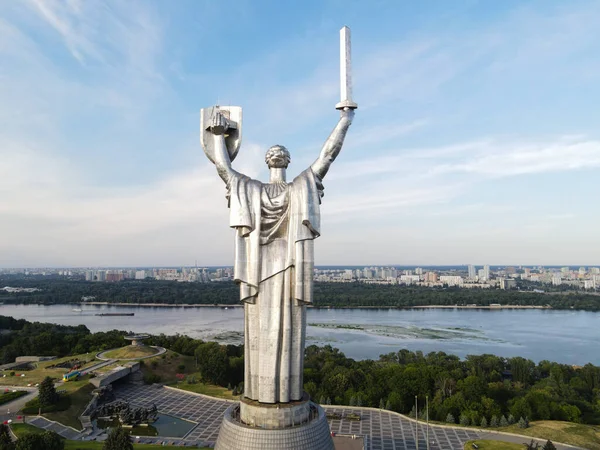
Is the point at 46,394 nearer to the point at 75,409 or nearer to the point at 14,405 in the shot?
the point at 75,409

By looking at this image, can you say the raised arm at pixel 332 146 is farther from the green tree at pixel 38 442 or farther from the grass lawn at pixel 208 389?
the grass lawn at pixel 208 389

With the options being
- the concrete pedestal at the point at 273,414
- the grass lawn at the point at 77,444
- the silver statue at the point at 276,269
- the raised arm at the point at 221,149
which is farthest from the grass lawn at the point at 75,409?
the raised arm at the point at 221,149

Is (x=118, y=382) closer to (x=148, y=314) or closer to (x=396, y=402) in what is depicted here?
(x=396, y=402)

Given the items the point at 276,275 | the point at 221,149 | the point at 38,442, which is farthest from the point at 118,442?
the point at 221,149

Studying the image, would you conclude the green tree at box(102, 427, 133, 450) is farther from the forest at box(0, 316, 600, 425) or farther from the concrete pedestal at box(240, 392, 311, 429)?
the forest at box(0, 316, 600, 425)

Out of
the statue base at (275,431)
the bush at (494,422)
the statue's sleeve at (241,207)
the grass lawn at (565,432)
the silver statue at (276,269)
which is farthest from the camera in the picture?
the bush at (494,422)

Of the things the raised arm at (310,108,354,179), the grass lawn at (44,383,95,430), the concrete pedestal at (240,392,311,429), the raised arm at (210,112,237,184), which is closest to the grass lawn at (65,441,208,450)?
the grass lawn at (44,383,95,430)
